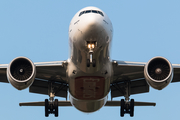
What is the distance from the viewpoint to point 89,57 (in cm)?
2064

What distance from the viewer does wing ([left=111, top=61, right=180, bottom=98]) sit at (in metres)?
23.5

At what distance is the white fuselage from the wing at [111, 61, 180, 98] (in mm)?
1246

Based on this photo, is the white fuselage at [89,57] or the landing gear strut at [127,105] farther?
the landing gear strut at [127,105]

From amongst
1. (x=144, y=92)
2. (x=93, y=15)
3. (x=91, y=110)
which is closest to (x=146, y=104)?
(x=144, y=92)

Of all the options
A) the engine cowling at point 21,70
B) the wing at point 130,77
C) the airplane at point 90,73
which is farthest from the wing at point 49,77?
the wing at point 130,77

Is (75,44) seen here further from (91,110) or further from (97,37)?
(91,110)

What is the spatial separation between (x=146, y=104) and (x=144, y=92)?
1.36 m

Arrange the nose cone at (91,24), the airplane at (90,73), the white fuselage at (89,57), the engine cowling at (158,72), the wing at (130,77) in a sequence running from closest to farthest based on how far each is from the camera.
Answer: the nose cone at (91,24) → the white fuselage at (89,57) → the airplane at (90,73) → the engine cowling at (158,72) → the wing at (130,77)

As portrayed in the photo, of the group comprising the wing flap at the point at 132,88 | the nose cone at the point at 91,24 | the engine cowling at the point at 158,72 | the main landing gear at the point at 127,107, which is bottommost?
the main landing gear at the point at 127,107

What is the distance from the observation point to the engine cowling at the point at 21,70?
21.3 m

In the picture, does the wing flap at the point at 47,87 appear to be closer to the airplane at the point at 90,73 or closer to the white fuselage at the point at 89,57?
the airplane at the point at 90,73

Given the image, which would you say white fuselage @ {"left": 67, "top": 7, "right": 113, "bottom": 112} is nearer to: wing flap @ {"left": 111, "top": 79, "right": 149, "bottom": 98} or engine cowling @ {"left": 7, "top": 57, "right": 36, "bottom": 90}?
engine cowling @ {"left": 7, "top": 57, "right": 36, "bottom": 90}

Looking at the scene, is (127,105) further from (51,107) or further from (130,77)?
(51,107)

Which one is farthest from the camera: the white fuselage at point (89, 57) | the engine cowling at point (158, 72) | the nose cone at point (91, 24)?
the engine cowling at point (158, 72)
